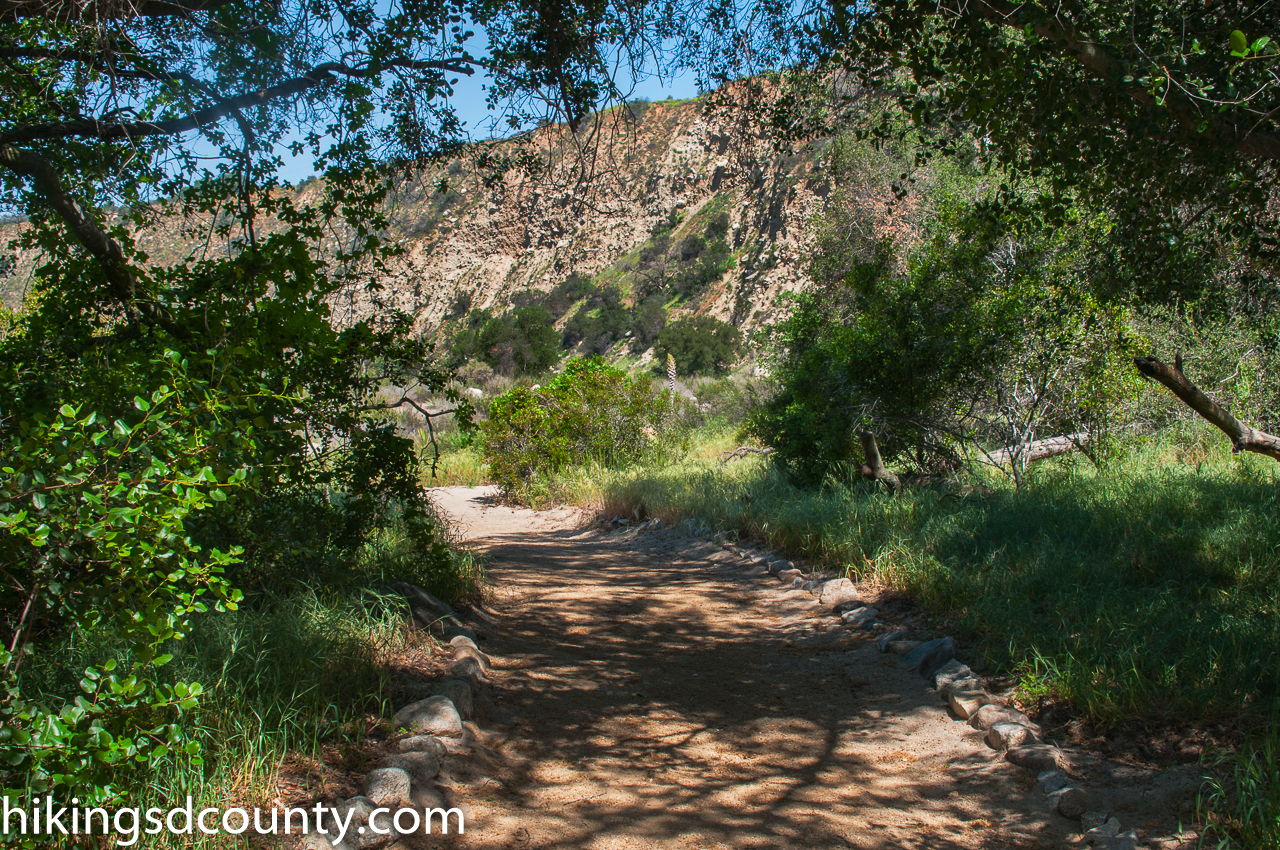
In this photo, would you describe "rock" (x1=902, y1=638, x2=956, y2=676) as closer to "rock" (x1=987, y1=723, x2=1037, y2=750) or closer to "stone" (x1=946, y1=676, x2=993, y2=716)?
"stone" (x1=946, y1=676, x2=993, y2=716)

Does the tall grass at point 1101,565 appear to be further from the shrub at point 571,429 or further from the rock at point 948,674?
the shrub at point 571,429

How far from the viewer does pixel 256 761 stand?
2.79m

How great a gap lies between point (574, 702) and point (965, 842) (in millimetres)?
2086

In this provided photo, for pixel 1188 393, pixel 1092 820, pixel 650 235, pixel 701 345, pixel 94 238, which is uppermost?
pixel 650 235

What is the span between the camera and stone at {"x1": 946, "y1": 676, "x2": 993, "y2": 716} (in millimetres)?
3869

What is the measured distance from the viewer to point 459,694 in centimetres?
391

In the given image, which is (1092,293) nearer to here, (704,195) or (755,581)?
(755,581)

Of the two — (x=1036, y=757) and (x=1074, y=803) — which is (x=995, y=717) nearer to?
(x=1036, y=757)

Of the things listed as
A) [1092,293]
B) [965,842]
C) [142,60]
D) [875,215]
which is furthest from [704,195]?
[965,842]

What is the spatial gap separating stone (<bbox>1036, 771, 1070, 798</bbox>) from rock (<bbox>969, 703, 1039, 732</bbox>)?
1.28 ft

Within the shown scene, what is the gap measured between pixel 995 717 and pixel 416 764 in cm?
253

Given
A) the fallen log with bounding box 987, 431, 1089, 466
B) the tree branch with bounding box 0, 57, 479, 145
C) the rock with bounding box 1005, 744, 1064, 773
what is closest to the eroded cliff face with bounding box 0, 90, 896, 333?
the fallen log with bounding box 987, 431, 1089, 466

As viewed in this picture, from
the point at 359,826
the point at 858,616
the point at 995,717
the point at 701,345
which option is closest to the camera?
the point at 359,826

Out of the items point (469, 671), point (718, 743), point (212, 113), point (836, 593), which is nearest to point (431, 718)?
point (469, 671)
